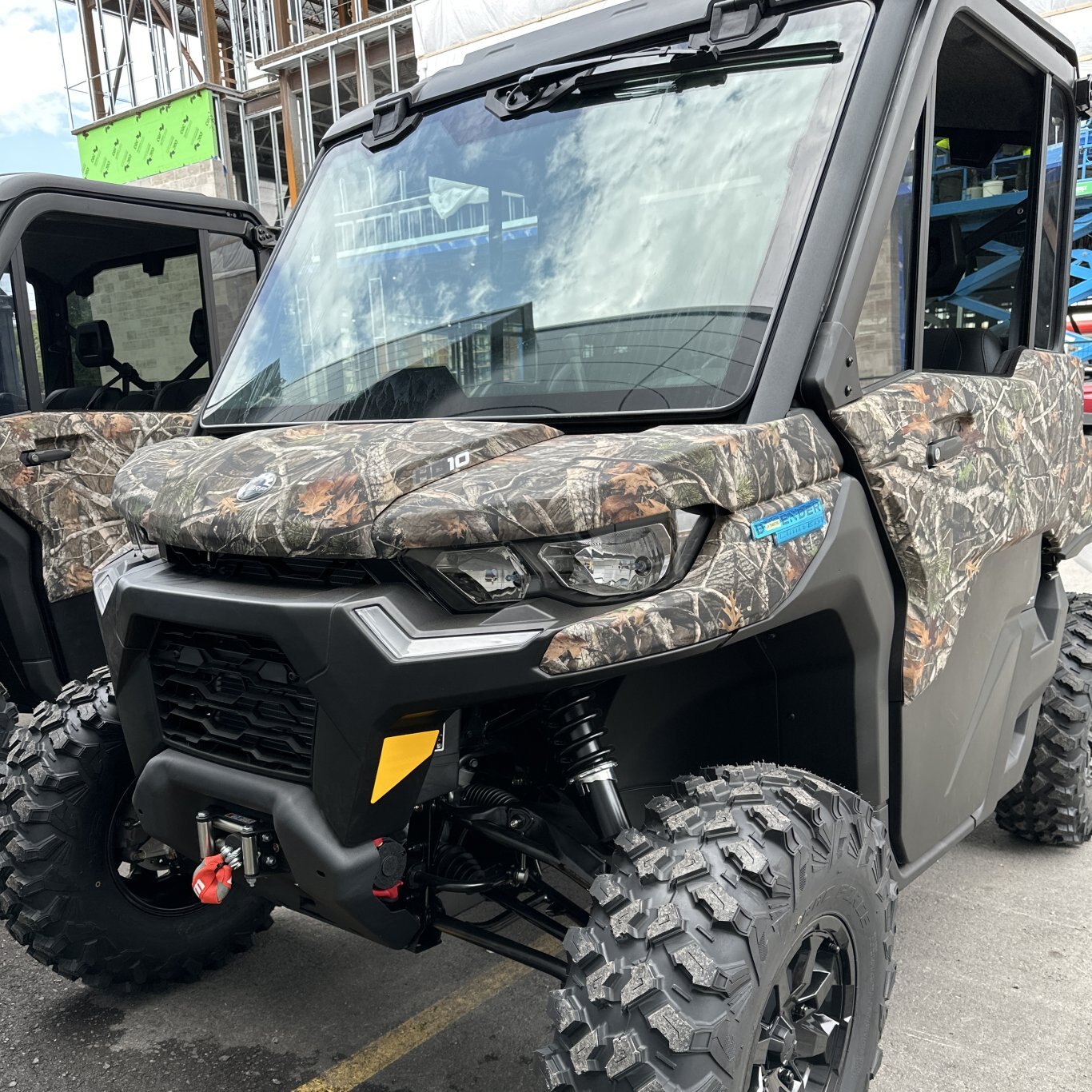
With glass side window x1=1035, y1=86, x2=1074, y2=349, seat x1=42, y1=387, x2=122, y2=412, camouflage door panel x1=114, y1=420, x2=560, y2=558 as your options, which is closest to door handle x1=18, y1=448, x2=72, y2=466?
seat x1=42, y1=387, x2=122, y2=412

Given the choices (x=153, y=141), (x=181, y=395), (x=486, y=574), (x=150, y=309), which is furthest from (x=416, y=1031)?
(x=153, y=141)

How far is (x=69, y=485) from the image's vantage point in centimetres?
472

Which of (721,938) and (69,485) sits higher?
(69,485)

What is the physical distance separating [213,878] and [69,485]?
2.91 metres

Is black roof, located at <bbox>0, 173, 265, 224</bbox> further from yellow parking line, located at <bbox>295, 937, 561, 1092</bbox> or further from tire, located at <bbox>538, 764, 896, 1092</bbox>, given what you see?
tire, located at <bbox>538, 764, 896, 1092</bbox>

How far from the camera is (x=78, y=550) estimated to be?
475 cm

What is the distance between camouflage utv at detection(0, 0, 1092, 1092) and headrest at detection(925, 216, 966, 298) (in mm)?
21

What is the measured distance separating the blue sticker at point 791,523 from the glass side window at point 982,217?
1034 mm

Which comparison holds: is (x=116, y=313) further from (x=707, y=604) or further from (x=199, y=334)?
A: (x=707, y=604)

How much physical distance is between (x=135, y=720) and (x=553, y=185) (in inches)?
60.5

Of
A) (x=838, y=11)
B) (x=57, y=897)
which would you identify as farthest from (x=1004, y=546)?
(x=57, y=897)

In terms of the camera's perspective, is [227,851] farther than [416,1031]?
No

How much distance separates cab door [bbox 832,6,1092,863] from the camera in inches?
97.3

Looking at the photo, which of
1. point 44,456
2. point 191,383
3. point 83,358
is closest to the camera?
point 44,456
